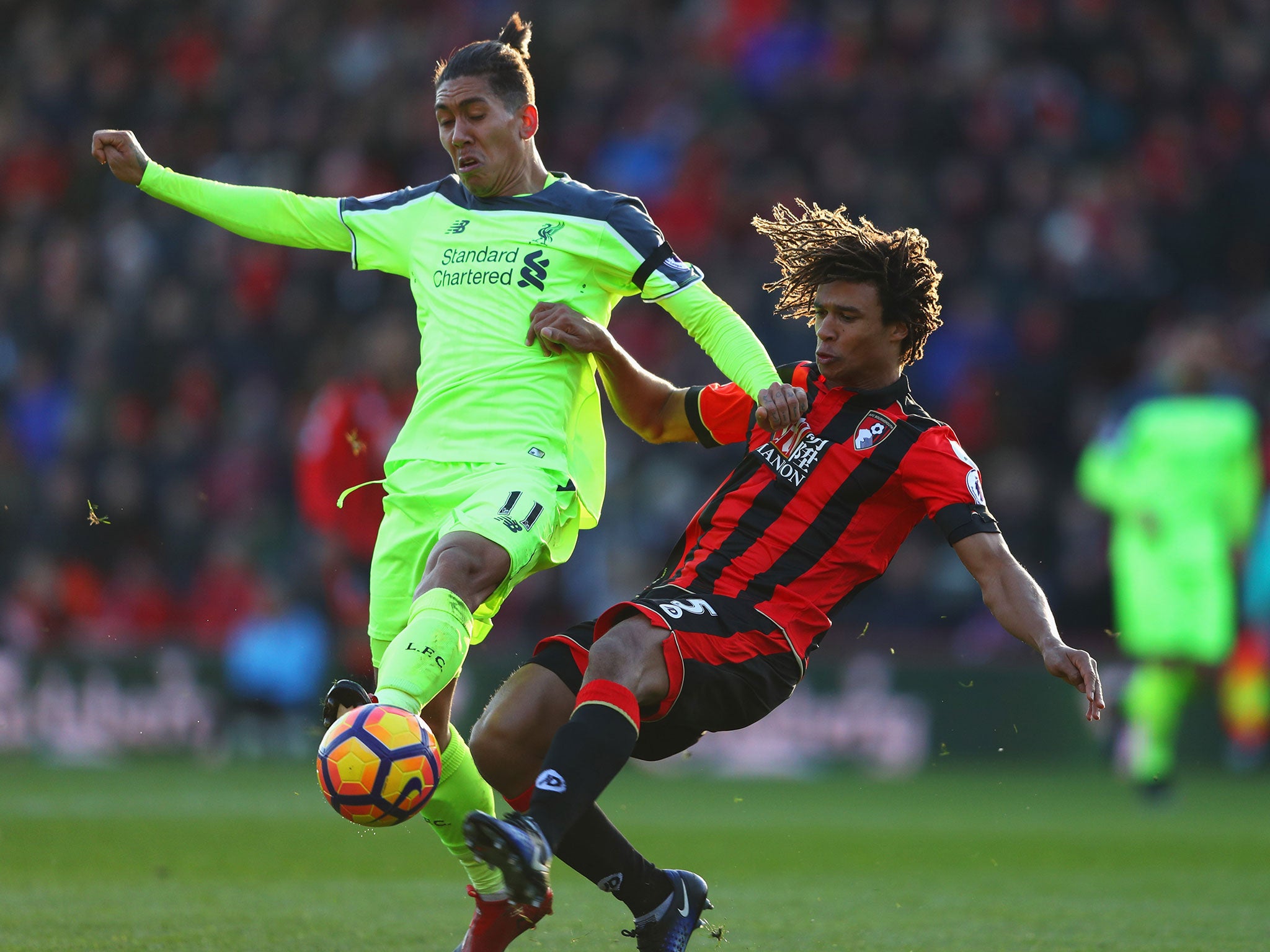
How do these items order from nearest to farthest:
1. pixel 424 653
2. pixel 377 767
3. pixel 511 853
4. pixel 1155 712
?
1. pixel 511 853
2. pixel 377 767
3. pixel 424 653
4. pixel 1155 712

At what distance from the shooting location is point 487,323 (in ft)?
15.2

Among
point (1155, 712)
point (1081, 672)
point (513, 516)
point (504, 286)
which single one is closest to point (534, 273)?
point (504, 286)

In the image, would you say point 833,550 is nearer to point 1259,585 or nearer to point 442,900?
point 442,900

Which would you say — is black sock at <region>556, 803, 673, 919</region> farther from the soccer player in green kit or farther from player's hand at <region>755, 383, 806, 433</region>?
player's hand at <region>755, 383, 806, 433</region>

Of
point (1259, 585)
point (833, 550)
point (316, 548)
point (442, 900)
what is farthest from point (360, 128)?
point (833, 550)

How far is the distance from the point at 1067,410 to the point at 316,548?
491 cm

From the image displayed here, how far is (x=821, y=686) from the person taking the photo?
34.4 ft

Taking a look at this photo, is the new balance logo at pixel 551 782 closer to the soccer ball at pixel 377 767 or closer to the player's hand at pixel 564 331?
the soccer ball at pixel 377 767

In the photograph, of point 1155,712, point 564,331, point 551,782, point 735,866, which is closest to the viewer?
point 551,782

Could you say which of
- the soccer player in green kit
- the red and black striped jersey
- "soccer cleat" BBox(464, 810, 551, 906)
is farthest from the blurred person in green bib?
"soccer cleat" BBox(464, 810, 551, 906)

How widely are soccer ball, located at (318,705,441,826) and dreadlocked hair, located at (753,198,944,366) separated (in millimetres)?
1580

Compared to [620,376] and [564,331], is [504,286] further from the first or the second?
[620,376]

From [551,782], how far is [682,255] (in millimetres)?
8797

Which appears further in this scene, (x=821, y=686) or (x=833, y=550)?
(x=821, y=686)
